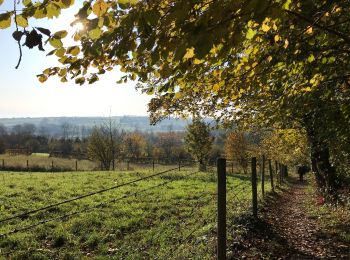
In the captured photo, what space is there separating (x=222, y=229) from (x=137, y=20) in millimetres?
4345

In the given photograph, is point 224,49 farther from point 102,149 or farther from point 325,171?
point 102,149

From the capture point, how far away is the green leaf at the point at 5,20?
2646 millimetres

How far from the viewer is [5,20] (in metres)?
2.69

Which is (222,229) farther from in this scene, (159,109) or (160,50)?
(159,109)

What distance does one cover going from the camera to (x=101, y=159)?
5441 cm

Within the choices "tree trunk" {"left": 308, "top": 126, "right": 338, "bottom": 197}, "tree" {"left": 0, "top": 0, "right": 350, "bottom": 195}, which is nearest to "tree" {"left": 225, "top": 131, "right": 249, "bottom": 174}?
"tree trunk" {"left": 308, "top": 126, "right": 338, "bottom": 197}

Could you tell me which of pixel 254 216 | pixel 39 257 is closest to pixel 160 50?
pixel 39 257

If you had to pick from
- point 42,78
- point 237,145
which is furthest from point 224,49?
point 237,145

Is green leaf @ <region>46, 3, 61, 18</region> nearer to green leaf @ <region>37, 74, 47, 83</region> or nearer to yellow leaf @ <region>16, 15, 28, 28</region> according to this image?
yellow leaf @ <region>16, 15, 28, 28</region>

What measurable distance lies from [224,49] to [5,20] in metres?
1.65

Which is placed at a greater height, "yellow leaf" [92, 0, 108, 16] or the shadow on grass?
"yellow leaf" [92, 0, 108, 16]

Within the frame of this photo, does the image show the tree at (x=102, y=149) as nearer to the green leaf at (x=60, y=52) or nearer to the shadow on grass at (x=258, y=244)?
the shadow on grass at (x=258, y=244)

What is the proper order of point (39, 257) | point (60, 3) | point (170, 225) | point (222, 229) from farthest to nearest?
point (170, 225)
point (39, 257)
point (222, 229)
point (60, 3)

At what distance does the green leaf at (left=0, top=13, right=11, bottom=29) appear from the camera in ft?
8.68
